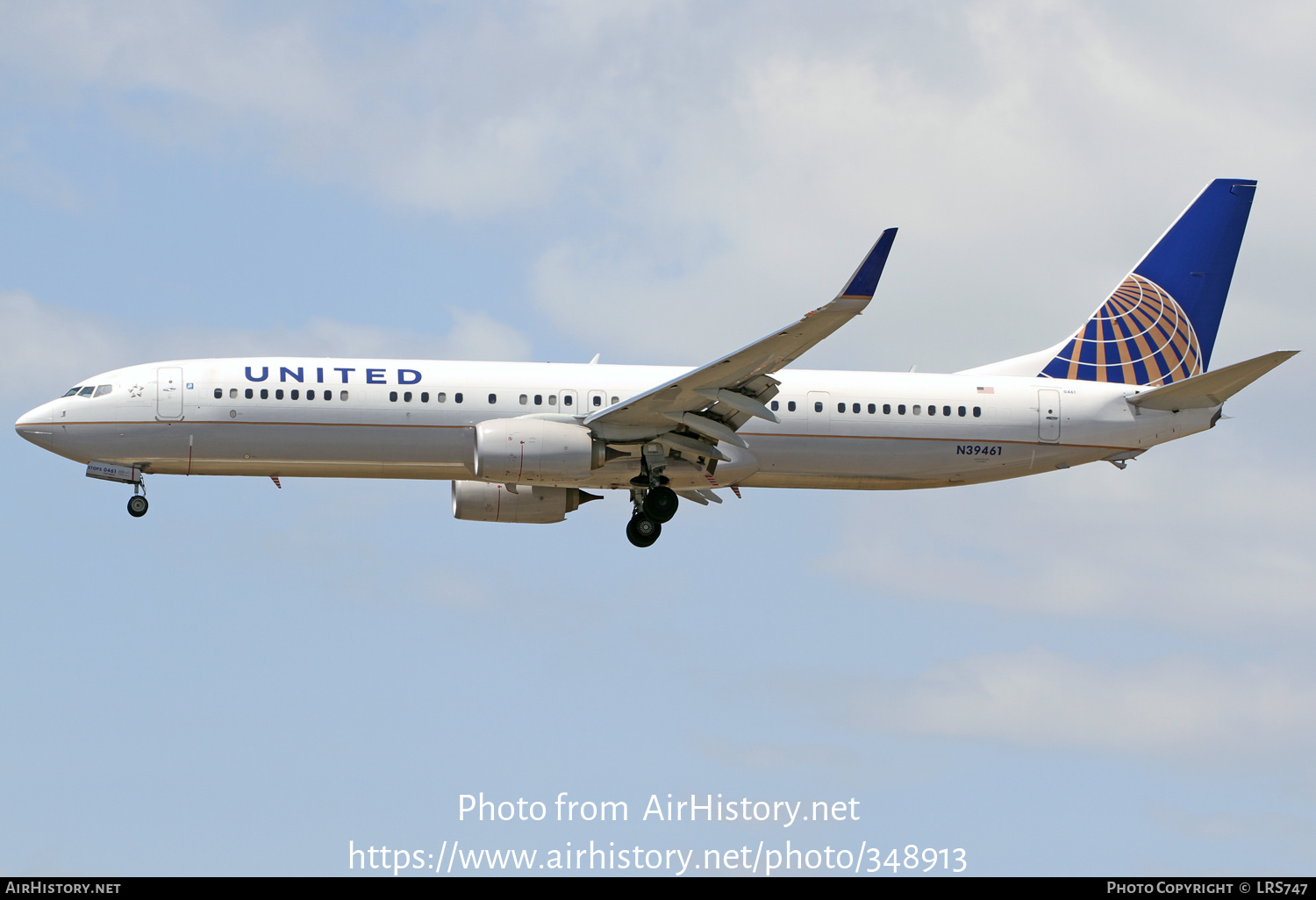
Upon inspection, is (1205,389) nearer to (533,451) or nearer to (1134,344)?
(1134,344)

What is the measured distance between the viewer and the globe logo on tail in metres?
39.9

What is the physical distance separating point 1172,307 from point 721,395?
14.6 meters

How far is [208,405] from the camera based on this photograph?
114ft

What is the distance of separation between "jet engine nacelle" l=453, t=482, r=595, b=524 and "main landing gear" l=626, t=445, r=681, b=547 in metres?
2.27

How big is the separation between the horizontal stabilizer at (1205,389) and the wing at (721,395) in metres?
9.71

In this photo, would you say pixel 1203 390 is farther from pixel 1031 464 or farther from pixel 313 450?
pixel 313 450

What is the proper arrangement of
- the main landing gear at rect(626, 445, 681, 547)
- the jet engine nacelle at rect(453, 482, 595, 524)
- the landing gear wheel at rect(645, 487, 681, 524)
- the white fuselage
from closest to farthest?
the white fuselage
the main landing gear at rect(626, 445, 681, 547)
the landing gear wheel at rect(645, 487, 681, 524)
the jet engine nacelle at rect(453, 482, 595, 524)

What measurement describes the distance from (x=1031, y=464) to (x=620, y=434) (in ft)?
33.3

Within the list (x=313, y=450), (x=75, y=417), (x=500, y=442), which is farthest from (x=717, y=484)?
(x=75, y=417)

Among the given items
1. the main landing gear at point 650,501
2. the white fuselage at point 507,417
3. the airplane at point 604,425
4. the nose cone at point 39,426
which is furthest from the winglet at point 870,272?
the nose cone at point 39,426

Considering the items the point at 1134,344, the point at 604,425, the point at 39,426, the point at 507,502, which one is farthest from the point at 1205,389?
the point at 39,426

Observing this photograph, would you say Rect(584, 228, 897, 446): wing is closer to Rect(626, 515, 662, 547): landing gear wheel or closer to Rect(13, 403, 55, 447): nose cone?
Rect(626, 515, 662, 547): landing gear wheel

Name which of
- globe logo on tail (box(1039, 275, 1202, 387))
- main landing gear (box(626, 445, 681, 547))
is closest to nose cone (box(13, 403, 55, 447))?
main landing gear (box(626, 445, 681, 547))

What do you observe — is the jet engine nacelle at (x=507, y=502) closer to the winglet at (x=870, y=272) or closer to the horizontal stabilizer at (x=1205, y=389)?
the winglet at (x=870, y=272)
